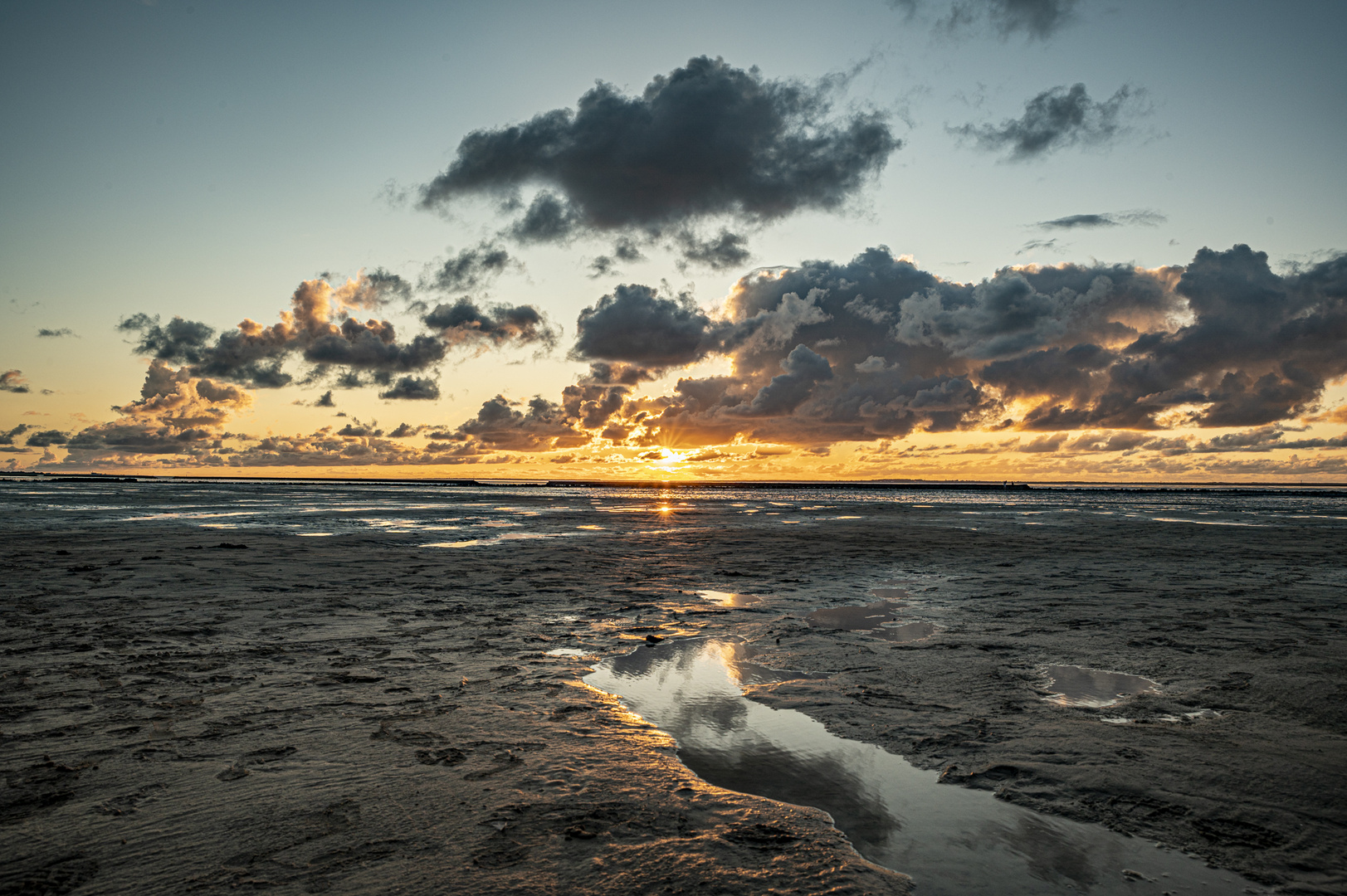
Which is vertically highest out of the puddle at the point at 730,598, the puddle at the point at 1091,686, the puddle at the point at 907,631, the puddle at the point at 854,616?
the puddle at the point at 1091,686

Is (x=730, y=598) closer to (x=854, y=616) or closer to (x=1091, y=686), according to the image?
(x=854, y=616)

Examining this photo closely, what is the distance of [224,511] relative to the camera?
4188 cm

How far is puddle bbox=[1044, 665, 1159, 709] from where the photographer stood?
697 centimetres

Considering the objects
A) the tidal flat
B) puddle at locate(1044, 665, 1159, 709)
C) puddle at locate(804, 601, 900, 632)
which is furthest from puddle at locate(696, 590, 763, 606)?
puddle at locate(1044, 665, 1159, 709)

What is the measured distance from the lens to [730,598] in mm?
13414

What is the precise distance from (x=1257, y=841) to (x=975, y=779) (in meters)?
1.63

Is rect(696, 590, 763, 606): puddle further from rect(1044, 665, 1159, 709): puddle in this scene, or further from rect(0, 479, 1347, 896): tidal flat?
rect(1044, 665, 1159, 709): puddle

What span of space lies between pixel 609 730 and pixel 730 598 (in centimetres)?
749

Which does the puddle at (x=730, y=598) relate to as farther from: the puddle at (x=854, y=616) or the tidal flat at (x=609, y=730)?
the puddle at (x=854, y=616)

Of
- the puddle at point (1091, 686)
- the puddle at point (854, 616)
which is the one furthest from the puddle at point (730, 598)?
the puddle at point (1091, 686)

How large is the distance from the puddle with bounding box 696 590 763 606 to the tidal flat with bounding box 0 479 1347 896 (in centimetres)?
11

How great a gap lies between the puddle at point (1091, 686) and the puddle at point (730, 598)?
5.71 meters

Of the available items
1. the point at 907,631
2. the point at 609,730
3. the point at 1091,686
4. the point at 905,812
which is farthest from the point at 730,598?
the point at 905,812

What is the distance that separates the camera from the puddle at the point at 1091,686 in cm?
697
